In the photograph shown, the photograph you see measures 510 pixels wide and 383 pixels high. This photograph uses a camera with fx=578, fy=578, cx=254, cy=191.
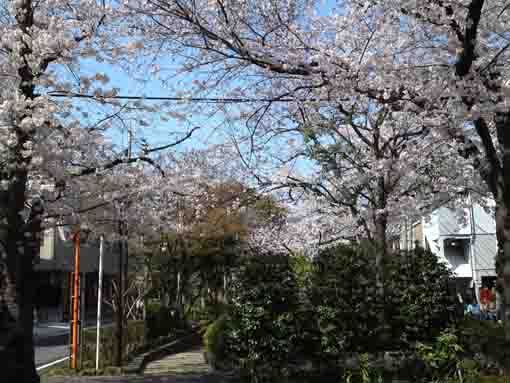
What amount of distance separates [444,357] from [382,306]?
1285 millimetres

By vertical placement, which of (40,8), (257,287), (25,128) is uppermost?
(40,8)

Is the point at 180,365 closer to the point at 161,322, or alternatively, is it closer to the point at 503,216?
the point at 161,322

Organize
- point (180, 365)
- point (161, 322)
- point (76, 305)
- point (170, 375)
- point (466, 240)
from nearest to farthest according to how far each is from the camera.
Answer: point (170, 375) → point (76, 305) → point (180, 365) → point (161, 322) → point (466, 240)

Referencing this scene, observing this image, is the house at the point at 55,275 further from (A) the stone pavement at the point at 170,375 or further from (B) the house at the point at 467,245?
(A) the stone pavement at the point at 170,375

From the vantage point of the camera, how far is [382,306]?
10008mm

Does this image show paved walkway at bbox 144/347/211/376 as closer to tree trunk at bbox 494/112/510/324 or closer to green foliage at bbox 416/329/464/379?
green foliage at bbox 416/329/464/379

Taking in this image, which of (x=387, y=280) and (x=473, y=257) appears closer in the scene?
(x=387, y=280)

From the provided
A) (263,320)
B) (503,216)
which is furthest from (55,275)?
(503,216)

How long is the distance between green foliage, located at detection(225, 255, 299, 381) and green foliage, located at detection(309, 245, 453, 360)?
53 cm

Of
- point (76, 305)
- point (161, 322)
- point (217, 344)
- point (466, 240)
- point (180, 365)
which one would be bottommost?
point (180, 365)

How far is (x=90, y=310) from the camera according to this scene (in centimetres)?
4397

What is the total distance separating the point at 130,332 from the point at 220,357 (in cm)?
695

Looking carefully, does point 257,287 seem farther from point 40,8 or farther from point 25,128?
point 40,8

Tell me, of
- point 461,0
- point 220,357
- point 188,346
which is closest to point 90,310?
point 188,346
